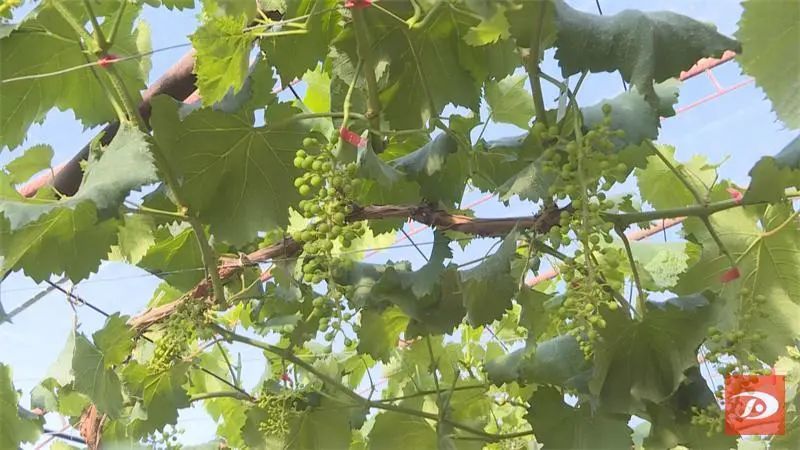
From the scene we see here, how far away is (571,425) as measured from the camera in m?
1.30

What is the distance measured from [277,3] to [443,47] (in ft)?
0.96

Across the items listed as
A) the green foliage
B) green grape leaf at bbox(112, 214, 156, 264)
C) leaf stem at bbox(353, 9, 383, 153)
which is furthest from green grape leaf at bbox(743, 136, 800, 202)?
green grape leaf at bbox(112, 214, 156, 264)

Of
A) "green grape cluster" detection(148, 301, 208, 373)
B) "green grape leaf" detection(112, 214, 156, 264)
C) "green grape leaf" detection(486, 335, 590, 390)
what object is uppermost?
"green grape leaf" detection(112, 214, 156, 264)

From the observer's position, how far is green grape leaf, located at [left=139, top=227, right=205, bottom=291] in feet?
4.95

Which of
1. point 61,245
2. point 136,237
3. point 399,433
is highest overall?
point 61,245

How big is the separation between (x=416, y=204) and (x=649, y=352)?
410 mm

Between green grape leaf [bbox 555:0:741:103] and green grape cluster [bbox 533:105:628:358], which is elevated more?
green grape leaf [bbox 555:0:741:103]

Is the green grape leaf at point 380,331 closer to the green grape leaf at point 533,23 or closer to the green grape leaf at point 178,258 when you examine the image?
the green grape leaf at point 178,258

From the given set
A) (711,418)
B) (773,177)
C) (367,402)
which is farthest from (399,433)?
(773,177)

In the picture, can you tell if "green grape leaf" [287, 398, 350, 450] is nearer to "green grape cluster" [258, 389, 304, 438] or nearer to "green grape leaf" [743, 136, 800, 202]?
"green grape cluster" [258, 389, 304, 438]

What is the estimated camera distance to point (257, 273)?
1.50 meters

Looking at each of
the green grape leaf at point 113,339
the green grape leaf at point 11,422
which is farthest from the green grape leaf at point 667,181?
the green grape leaf at point 11,422

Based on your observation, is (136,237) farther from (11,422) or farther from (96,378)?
(11,422)

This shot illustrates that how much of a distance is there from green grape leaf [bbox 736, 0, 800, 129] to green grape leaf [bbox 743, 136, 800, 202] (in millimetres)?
57
